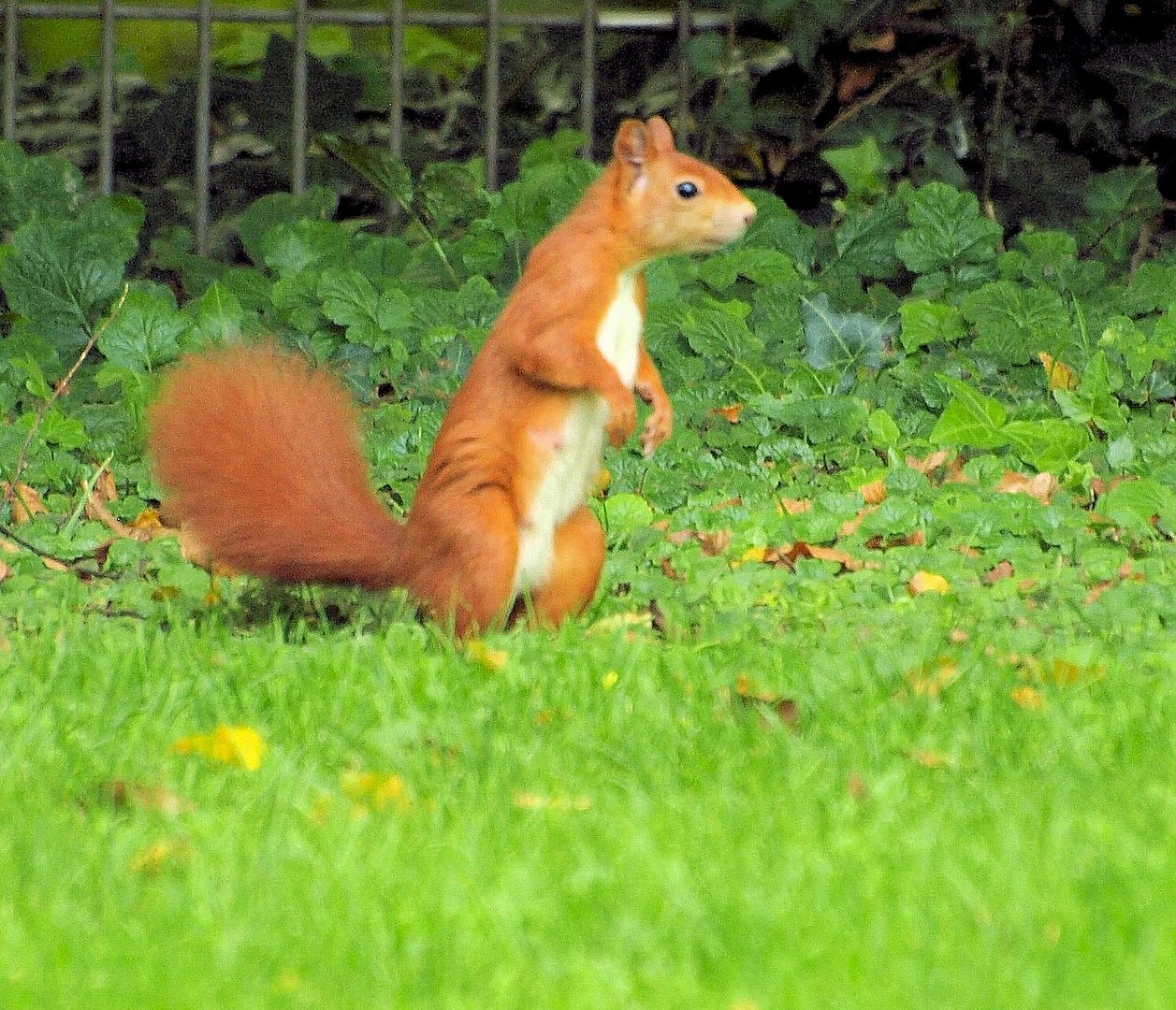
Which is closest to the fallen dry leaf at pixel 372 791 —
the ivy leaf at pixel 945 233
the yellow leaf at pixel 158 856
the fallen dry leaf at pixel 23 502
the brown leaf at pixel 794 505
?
the yellow leaf at pixel 158 856

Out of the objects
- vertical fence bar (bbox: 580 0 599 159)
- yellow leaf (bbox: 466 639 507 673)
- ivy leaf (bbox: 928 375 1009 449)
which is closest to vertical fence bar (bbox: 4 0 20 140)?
vertical fence bar (bbox: 580 0 599 159)

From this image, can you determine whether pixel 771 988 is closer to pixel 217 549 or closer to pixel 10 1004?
pixel 10 1004

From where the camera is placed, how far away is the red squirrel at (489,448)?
334 centimetres

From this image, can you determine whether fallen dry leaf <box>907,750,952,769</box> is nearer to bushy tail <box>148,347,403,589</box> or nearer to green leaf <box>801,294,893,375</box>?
bushy tail <box>148,347,403,589</box>

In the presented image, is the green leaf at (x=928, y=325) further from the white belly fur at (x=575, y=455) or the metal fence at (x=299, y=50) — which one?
the white belly fur at (x=575, y=455)

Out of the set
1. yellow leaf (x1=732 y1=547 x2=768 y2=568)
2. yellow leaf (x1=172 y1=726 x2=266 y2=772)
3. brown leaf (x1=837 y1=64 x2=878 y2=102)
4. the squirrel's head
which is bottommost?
yellow leaf (x1=732 y1=547 x2=768 y2=568)

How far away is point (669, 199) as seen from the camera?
354 centimetres

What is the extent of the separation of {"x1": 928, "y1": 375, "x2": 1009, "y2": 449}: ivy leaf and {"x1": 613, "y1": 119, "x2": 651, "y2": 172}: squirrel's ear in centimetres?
172

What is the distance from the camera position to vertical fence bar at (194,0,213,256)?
648 cm

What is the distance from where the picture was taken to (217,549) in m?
3.39

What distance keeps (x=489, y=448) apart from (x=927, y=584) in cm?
103

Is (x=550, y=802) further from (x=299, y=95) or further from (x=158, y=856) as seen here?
(x=299, y=95)

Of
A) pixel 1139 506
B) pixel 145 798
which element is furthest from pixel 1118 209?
pixel 145 798

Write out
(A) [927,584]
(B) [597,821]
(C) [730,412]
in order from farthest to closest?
(C) [730,412] → (A) [927,584] → (B) [597,821]
